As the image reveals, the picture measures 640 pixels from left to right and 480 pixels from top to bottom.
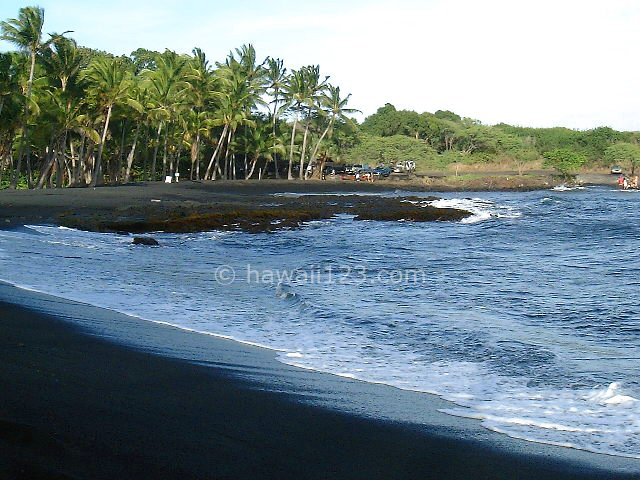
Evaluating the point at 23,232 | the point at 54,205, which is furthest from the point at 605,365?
Result: the point at 54,205

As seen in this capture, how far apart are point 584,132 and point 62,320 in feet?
399

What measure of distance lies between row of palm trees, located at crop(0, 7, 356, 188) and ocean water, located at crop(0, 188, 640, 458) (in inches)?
889

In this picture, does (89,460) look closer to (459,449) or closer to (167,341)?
(459,449)

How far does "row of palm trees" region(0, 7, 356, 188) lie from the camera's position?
4019cm

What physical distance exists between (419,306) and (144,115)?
43.6 meters

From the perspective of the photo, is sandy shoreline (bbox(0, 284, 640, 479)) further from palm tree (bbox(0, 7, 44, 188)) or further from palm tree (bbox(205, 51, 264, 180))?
palm tree (bbox(205, 51, 264, 180))

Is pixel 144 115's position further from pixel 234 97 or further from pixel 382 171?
pixel 382 171

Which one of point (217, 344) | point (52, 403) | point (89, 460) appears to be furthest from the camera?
point (217, 344)

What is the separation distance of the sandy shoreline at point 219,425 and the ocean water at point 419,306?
615mm

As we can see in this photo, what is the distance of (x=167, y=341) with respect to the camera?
734 cm

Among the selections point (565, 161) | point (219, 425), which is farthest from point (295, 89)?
point (219, 425)

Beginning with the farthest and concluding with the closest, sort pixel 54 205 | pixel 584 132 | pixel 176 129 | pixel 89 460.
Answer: pixel 584 132
pixel 176 129
pixel 54 205
pixel 89 460

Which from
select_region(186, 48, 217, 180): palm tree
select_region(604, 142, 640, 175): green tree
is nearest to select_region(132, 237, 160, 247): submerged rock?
select_region(186, 48, 217, 180): palm tree

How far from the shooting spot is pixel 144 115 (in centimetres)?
5156
